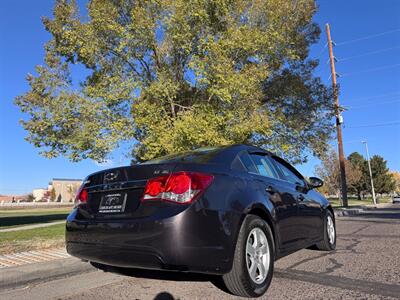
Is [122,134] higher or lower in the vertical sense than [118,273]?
higher

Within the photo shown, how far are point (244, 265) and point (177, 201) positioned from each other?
921mm

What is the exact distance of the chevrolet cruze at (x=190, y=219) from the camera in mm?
3568

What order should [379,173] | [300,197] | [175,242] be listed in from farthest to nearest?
[379,173] → [300,197] → [175,242]

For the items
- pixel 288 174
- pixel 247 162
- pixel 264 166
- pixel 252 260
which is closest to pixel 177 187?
pixel 252 260

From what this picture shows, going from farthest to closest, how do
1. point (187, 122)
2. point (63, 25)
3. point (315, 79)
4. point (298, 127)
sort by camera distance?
point (315, 79) → point (298, 127) → point (63, 25) → point (187, 122)

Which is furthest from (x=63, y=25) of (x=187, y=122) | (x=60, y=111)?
(x=187, y=122)

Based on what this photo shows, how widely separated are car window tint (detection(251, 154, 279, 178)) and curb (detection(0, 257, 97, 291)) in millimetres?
2683

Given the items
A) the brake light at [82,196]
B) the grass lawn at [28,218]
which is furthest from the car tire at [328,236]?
the grass lawn at [28,218]

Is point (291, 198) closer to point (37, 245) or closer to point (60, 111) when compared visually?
point (37, 245)

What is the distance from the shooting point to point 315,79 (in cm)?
1648

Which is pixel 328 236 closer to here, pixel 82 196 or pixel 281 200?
pixel 281 200

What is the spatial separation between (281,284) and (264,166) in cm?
142

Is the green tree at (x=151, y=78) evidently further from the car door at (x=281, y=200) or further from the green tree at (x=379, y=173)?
the green tree at (x=379, y=173)

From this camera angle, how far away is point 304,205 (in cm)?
556
